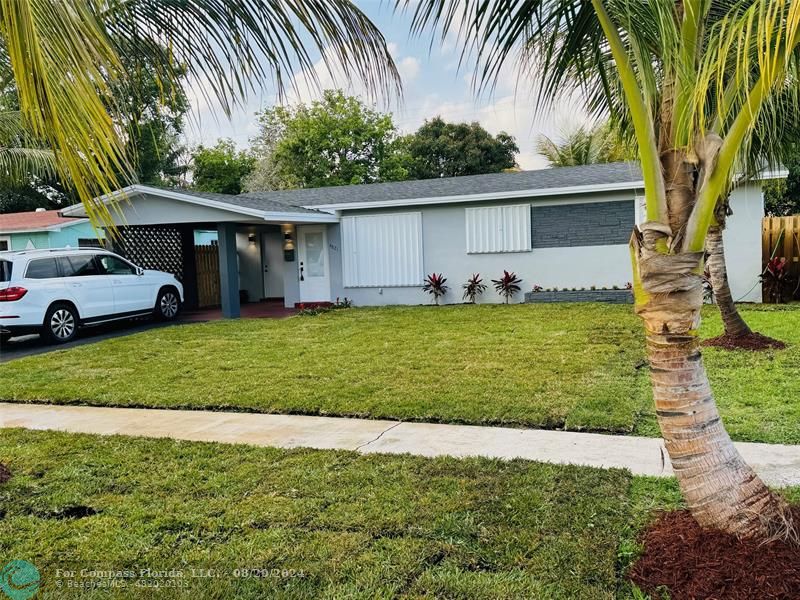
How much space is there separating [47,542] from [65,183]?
210cm

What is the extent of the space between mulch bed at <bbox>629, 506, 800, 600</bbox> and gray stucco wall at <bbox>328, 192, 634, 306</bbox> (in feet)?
38.4

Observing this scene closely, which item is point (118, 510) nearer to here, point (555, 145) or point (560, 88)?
point (560, 88)

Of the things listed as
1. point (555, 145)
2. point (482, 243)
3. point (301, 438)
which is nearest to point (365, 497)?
point (301, 438)

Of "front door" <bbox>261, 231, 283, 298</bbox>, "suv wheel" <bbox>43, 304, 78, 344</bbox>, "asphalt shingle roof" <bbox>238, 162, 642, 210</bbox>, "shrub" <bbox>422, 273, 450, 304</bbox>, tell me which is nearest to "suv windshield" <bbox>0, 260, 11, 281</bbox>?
"suv wheel" <bbox>43, 304, 78, 344</bbox>

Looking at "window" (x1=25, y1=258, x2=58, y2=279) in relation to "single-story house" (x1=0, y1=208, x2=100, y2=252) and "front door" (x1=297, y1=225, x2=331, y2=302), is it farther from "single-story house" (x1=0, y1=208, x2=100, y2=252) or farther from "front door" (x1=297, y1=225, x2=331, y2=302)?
"single-story house" (x1=0, y1=208, x2=100, y2=252)

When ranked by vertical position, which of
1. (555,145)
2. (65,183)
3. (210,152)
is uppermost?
(210,152)

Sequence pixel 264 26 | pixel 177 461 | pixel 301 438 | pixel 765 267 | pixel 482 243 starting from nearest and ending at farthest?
pixel 264 26 → pixel 177 461 → pixel 301 438 → pixel 765 267 → pixel 482 243

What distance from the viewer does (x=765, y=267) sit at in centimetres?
1330

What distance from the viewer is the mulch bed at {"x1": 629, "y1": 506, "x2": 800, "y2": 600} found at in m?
2.67

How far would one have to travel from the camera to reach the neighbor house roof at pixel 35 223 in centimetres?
1898

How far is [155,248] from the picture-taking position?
54.8 ft

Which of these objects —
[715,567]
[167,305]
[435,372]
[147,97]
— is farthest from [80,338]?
[715,567]

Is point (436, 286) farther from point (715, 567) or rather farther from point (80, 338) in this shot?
point (715, 567)

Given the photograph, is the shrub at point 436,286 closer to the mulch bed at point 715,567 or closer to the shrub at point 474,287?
the shrub at point 474,287
